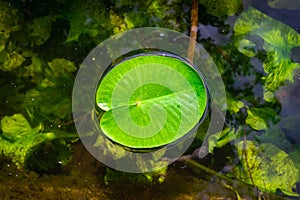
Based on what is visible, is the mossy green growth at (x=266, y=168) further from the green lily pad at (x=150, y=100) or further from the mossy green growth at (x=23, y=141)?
the mossy green growth at (x=23, y=141)

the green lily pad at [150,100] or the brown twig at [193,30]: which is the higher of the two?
the brown twig at [193,30]

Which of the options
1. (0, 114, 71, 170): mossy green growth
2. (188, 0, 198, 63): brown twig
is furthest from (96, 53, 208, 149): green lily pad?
(0, 114, 71, 170): mossy green growth

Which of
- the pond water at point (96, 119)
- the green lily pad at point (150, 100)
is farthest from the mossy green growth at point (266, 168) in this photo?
the green lily pad at point (150, 100)

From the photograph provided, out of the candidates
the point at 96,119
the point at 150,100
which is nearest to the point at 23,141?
the point at 96,119

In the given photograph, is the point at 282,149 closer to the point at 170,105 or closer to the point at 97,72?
the point at 170,105

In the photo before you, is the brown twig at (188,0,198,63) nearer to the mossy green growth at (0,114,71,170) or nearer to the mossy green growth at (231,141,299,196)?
the mossy green growth at (231,141,299,196)
